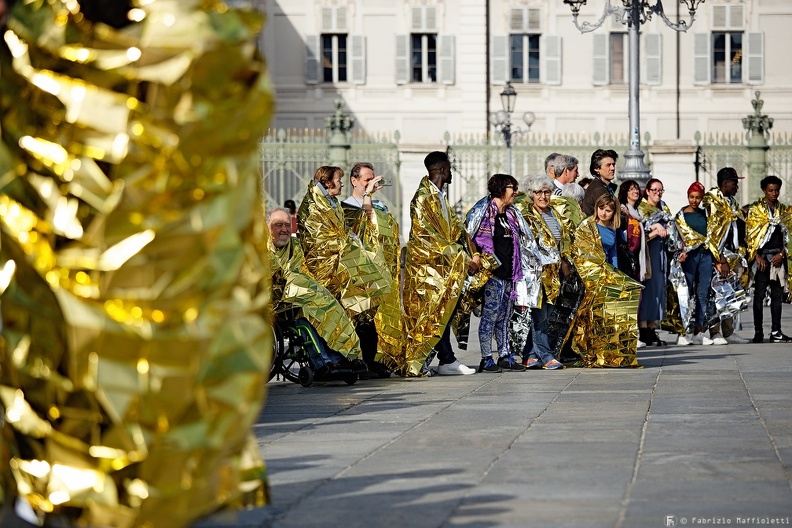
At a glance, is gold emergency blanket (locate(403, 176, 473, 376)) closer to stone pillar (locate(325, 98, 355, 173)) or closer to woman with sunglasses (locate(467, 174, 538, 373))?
woman with sunglasses (locate(467, 174, 538, 373))

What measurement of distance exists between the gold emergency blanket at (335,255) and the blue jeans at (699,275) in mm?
5142

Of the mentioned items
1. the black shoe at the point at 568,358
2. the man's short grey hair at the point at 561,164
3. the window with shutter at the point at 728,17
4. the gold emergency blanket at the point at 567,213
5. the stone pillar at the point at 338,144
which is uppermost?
the window with shutter at the point at 728,17

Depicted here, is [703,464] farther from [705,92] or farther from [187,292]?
[705,92]

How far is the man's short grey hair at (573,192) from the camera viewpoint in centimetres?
1502

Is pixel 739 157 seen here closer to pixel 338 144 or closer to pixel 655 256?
pixel 338 144

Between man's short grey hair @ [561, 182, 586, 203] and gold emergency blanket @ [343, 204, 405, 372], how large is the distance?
234 centimetres

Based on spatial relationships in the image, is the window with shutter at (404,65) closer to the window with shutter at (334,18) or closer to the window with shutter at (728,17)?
the window with shutter at (334,18)

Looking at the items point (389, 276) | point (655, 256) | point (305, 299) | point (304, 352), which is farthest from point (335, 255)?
point (655, 256)

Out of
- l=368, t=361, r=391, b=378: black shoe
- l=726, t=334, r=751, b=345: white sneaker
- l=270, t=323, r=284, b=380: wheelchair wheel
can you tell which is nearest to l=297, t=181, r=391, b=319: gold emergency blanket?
l=368, t=361, r=391, b=378: black shoe

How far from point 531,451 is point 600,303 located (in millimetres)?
6358

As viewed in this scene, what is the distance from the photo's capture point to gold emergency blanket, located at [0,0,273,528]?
14.9ft

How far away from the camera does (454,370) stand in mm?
13516

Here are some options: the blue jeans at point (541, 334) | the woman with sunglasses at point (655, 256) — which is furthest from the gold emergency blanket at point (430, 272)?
the woman with sunglasses at point (655, 256)

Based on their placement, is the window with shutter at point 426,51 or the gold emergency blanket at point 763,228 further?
the window with shutter at point 426,51
